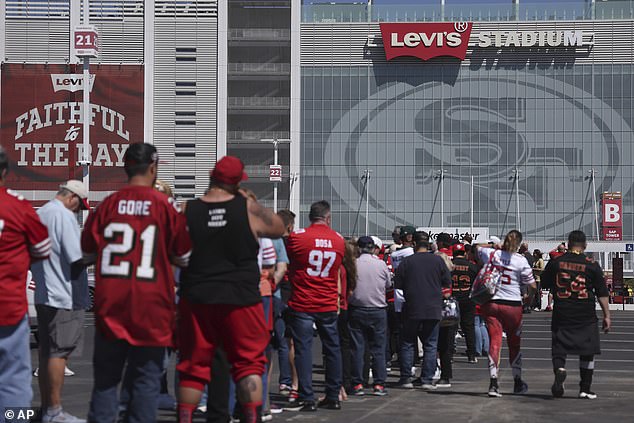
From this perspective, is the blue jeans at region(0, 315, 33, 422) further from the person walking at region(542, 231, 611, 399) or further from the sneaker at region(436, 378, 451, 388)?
the sneaker at region(436, 378, 451, 388)

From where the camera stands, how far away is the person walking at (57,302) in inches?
393

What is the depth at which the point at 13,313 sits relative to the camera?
7.80 meters

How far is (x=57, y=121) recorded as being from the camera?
9062 cm

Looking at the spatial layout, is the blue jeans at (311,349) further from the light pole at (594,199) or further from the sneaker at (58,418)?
the light pole at (594,199)

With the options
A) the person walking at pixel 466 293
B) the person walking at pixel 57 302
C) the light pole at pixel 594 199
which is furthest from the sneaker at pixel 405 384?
the light pole at pixel 594 199

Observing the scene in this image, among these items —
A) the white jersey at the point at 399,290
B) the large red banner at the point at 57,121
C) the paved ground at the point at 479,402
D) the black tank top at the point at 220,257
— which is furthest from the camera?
the large red banner at the point at 57,121

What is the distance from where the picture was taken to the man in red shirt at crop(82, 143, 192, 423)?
24.9ft

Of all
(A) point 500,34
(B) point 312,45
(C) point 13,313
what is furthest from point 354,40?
(C) point 13,313

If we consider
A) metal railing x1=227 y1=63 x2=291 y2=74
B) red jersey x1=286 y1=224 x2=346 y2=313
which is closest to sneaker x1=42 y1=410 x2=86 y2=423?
red jersey x1=286 y1=224 x2=346 y2=313

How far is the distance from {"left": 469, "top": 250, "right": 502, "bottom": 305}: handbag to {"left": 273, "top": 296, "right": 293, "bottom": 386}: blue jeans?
2288 mm

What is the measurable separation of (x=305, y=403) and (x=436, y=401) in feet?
5.92

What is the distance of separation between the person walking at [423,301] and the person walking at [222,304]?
670 centimetres

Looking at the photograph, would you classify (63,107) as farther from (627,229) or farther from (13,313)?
(13,313)

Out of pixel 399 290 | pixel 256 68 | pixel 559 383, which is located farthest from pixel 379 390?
pixel 256 68
